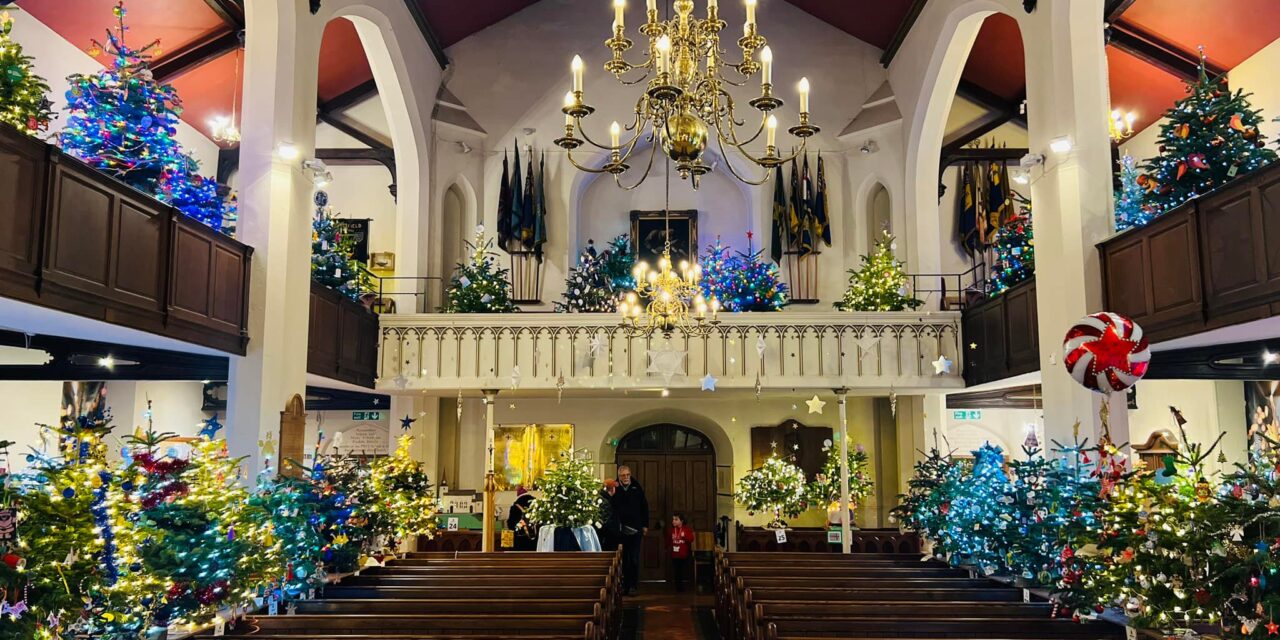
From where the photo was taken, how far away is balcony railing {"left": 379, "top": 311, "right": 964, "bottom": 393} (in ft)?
42.9

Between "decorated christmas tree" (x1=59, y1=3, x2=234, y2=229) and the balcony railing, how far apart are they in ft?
17.6

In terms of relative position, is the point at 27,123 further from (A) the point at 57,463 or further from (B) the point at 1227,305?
(B) the point at 1227,305

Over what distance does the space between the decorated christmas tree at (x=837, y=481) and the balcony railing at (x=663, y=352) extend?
2.16 meters

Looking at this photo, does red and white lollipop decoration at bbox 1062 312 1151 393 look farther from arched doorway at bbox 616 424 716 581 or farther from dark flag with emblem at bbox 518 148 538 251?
dark flag with emblem at bbox 518 148 538 251

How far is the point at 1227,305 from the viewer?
7023 mm

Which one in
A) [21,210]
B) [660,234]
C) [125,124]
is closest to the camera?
[21,210]

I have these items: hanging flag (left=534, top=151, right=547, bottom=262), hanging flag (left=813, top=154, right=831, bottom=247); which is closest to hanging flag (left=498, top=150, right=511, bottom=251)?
hanging flag (left=534, top=151, right=547, bottom=262)

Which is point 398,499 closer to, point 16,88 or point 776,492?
point 16,88

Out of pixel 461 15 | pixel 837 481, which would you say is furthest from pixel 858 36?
pixel 837 481

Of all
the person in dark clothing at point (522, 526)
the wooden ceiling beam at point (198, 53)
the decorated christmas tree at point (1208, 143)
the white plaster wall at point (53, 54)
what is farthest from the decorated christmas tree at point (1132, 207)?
the wooden ceiling beam at point (198, 53)

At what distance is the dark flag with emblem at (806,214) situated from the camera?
53.0ft

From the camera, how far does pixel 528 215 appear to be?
52.9 ft

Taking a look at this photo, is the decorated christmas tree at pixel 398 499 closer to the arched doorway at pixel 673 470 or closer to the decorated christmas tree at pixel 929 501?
the arched doorway at pixel 673 470

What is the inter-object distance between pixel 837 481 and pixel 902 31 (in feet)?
23.7
